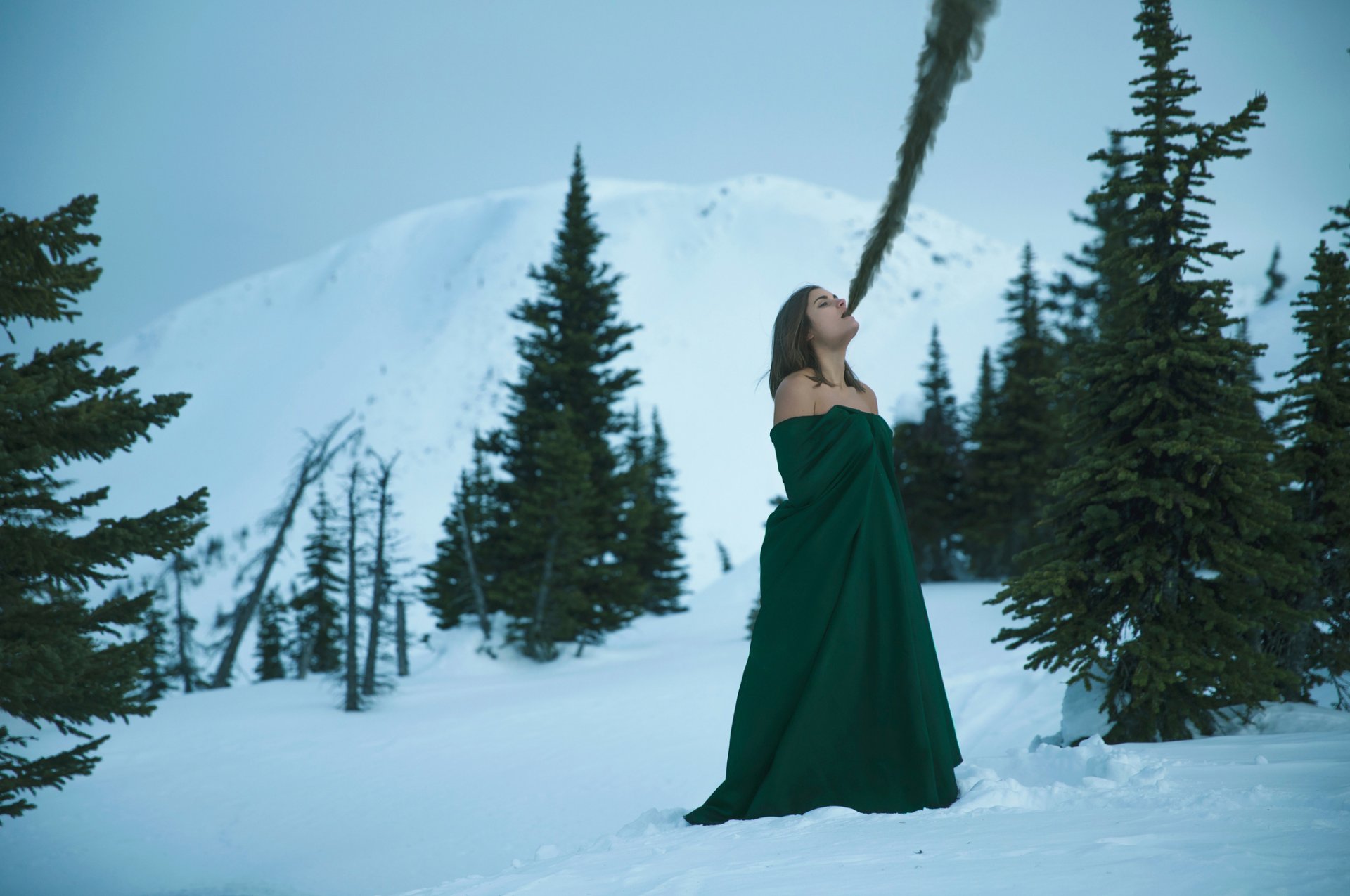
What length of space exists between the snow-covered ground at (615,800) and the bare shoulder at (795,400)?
2044mm

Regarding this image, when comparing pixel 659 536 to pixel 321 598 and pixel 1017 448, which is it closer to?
pixel 321 598

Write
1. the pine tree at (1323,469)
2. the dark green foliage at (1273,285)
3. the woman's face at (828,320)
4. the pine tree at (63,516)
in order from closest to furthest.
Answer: the woman's face at (828,320)
the pine tree at (63,516)
the pine tree at (1323,469)
the dark green foliage at (1273,285)

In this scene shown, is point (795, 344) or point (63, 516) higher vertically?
point (795, 344)

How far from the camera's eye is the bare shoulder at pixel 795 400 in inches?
189

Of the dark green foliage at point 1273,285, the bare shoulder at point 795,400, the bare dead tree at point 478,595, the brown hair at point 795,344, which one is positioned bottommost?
the bare dead tree at point 478,595

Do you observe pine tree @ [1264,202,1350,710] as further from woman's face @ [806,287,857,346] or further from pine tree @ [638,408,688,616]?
pine tree @ [638,408,688,616]

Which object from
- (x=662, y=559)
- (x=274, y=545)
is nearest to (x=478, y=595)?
(x=274, y=545)

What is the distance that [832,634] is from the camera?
4.44 m

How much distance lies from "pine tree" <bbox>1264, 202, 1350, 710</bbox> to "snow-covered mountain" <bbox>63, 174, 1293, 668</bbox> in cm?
2289

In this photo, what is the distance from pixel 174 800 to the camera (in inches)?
431

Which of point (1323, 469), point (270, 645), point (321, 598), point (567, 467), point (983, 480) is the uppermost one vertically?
point (567, 467)

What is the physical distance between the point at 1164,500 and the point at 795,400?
138 inches

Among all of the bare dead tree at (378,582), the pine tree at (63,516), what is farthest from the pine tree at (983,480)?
the pine tree at (63,516)

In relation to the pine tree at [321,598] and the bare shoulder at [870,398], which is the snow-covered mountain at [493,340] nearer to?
the pine tree at [321,598]
